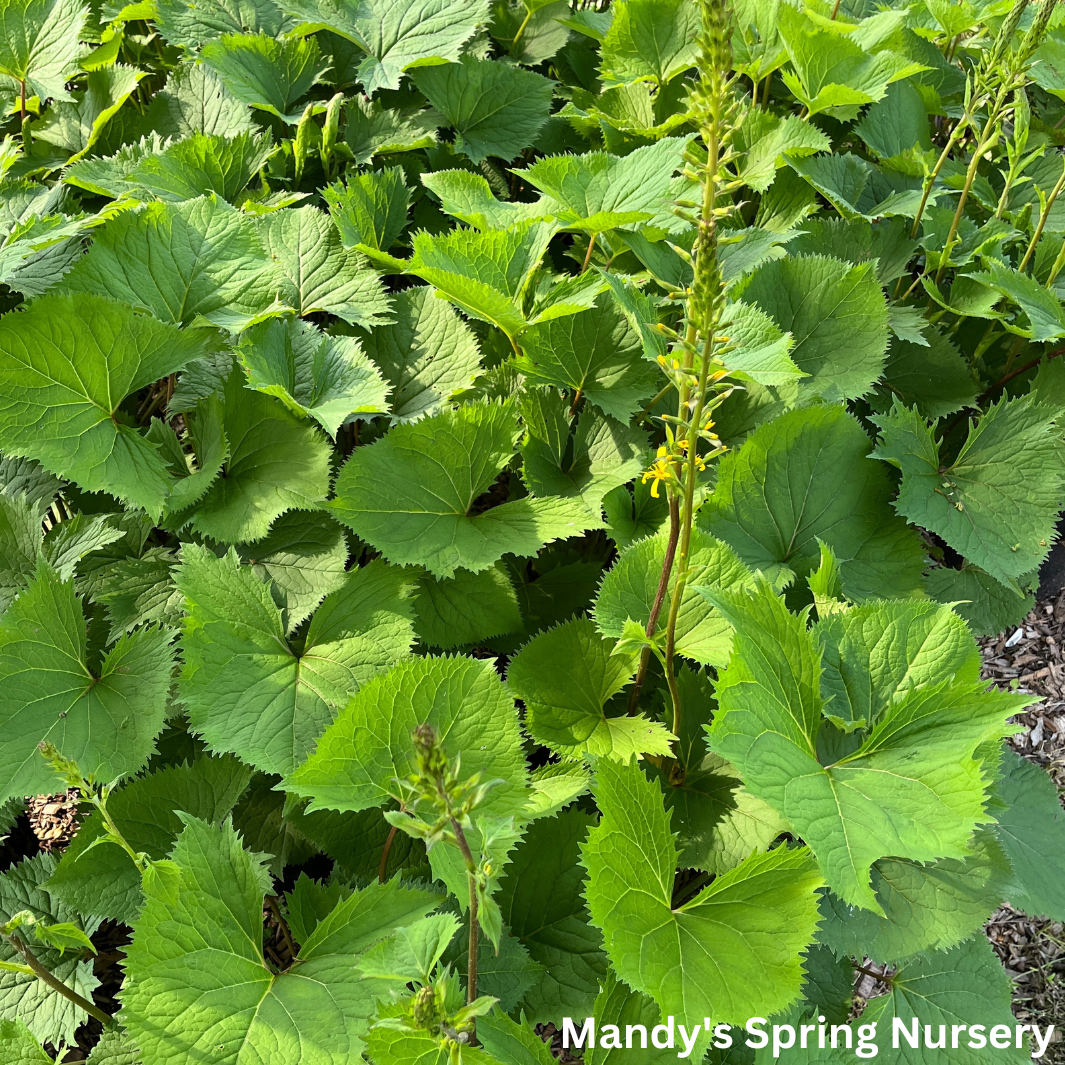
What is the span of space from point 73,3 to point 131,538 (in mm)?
1755

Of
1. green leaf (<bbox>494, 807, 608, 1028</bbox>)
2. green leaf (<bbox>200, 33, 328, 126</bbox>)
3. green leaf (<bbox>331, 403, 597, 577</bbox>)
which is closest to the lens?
green leaf (<bbox>494, 807, 608, 1028</bbox>)

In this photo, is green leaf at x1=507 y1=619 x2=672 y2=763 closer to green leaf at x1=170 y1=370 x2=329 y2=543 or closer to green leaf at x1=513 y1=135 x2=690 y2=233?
green leaf at x1=170 y1=370 x2=329 y2=543

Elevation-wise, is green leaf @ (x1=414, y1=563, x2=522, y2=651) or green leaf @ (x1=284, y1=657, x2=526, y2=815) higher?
green leaf @ (x1=284, y1=657, x2=526, y2=815)

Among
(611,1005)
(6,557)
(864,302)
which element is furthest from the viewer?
(864,302)

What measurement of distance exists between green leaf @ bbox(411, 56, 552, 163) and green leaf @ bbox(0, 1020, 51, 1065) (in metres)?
2.51

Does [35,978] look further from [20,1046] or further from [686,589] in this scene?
[686,589]

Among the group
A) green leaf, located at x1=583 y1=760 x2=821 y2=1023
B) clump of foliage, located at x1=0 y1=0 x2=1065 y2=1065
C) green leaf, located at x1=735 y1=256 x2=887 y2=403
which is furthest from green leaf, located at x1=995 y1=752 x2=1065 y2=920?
green leaf, located at x1=735 y1=256 x2=887 y2=403

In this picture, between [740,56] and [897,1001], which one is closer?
[897,1001]

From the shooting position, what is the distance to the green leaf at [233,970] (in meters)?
1.39

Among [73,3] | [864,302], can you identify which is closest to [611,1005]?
[864,302]

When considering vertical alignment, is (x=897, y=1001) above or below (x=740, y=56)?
below

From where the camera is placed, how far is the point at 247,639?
1.78m

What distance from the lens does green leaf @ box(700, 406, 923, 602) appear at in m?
2.03

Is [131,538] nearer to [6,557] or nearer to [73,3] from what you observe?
[6,557]
